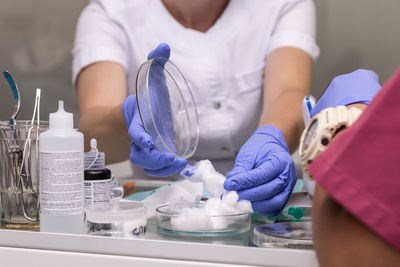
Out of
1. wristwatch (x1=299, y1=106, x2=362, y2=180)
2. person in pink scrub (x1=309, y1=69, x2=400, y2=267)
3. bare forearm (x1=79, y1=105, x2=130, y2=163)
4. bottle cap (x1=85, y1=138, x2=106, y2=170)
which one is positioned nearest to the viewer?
person in pink scrub (x1=309, y1=69, x2=400, y2=267)

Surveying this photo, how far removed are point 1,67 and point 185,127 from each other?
143cm

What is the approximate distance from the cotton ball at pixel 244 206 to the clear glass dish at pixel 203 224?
2cm

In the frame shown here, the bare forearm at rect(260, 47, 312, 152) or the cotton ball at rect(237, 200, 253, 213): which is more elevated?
the bare forearm at rect(260, 47, 312, 152)

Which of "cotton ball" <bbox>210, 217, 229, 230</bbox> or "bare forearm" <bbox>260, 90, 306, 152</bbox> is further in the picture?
"bare forearm" <bbox>260, 90, 306, 152</bbox>

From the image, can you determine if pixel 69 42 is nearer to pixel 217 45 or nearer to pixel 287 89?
pixel 217 45

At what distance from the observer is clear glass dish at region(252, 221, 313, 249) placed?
607 mm

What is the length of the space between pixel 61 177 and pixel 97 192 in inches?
3.9

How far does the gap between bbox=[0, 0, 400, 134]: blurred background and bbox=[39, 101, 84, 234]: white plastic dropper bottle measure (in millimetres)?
1221

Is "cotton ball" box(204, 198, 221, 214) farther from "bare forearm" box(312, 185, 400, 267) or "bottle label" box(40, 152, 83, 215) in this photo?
"bare forearm" box(312, 185, 400, 267)

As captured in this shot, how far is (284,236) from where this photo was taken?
64cm

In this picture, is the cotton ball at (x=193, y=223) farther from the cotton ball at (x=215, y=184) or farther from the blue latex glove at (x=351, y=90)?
the blue latex glove at (x=351, y=90)

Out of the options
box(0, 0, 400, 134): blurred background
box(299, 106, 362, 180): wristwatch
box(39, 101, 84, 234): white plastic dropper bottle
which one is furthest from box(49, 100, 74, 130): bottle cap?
box(0, 0, 400, 134): blurred background

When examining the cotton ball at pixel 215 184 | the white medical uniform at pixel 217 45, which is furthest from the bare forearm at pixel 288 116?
the cotton ball at pixel 215 184

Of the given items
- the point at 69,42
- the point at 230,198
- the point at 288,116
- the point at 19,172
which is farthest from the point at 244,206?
the point at 69,42
